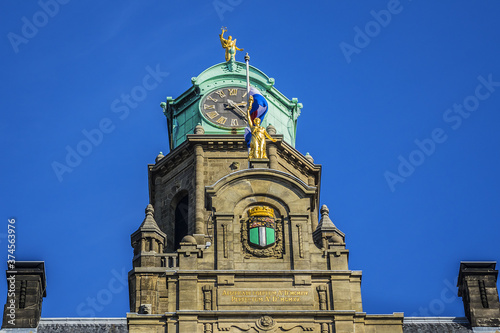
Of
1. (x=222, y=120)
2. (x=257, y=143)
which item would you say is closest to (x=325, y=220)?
(x=257, y=143)

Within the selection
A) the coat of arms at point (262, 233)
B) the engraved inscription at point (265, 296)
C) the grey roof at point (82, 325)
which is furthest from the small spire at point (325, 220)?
the grey roof at point (82, 325)

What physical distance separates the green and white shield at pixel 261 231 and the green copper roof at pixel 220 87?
2003 centimetres

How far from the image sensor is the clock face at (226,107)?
80562 mm

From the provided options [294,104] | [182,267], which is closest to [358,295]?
[182,267]

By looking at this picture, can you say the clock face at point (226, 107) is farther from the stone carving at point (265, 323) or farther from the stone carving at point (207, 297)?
the stone carving at point (265, 323)

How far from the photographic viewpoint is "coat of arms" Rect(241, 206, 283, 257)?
2402 inches

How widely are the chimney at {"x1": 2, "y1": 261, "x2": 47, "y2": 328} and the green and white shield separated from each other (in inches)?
339

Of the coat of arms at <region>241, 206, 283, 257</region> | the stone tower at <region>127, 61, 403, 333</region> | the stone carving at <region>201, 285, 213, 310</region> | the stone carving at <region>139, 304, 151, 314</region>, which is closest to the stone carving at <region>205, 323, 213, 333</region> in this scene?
the stone tower at <region>127, 61, 403, 333</region>

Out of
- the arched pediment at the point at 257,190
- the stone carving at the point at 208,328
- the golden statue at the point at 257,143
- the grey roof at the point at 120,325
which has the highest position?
the golden statue at the point at 257,143

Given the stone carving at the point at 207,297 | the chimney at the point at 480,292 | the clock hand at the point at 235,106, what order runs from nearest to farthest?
the stone carving at the point at 207,297 → the chimney at the point at 480,292 → the clock hand at the point at 235,106

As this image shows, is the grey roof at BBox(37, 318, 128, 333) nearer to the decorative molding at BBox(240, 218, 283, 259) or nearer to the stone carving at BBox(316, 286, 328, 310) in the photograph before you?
the decorative molding at BBox(240, 218, 283, 259)

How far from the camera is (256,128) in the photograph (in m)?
66.6

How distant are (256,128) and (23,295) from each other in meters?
12.9

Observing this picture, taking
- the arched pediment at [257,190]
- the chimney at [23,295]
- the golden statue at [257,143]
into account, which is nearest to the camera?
the chimney at [23,295]
